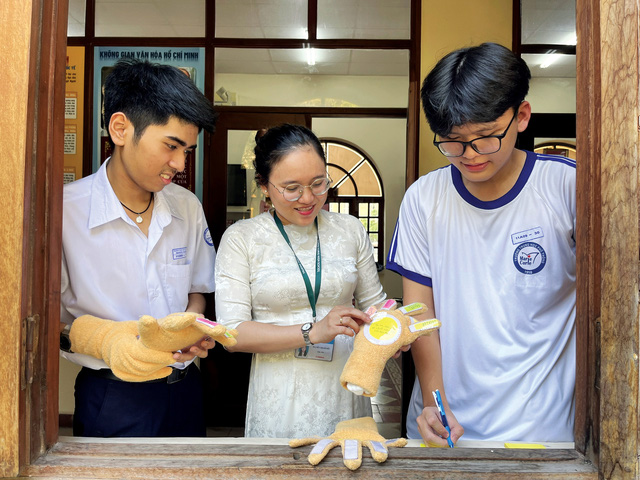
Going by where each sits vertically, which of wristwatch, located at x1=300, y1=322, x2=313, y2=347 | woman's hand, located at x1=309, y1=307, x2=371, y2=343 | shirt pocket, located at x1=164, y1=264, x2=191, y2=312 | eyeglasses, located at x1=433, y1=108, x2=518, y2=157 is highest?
eyeglasses, located at x1=433, y1=108, x2=518, y2=157

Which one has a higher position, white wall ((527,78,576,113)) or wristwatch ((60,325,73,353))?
white wall ((527,78,576,113))

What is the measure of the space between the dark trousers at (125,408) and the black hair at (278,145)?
0.71m

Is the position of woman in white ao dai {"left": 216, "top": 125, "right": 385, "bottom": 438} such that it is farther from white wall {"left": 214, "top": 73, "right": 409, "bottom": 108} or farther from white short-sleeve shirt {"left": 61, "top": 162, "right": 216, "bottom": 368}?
white wall {"left": 214, "top": 73, "right": 409, "bottom": 108}

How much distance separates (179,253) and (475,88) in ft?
3.28

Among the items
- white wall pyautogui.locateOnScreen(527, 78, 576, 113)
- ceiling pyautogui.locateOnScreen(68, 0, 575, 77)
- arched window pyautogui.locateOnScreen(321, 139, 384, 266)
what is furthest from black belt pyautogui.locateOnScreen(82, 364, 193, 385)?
arched window pyautogui.locateOnScreen(321, 139, 384, 266)

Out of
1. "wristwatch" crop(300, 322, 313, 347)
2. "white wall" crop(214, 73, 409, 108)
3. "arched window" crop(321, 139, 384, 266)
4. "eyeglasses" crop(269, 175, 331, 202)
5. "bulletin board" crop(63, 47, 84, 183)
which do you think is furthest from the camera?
"arched window" crop(321, 139, 384, 266)

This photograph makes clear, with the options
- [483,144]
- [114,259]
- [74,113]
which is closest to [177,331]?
[114,259]

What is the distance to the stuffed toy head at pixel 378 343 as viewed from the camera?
127 cm

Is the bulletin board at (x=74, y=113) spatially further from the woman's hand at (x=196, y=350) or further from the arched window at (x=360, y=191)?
the arched window at (x=360, y=191)

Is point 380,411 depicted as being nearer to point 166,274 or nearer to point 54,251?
point 166,274

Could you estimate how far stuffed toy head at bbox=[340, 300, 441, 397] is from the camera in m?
1.27

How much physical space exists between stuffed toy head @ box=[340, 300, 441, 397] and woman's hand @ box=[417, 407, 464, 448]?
0.20 m

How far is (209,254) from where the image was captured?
6.43 feet

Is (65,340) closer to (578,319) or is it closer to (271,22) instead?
(578,319)
